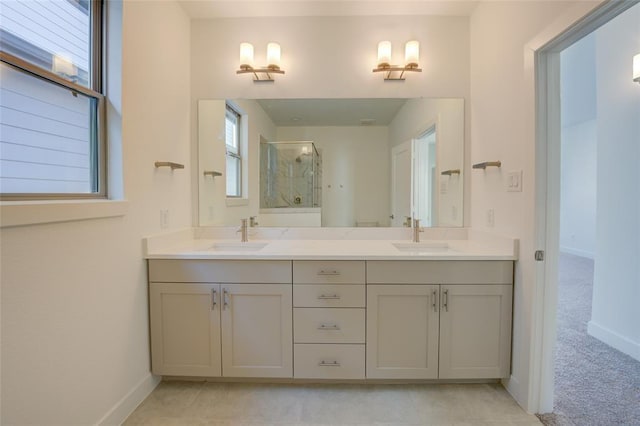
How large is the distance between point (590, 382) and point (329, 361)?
1.64 metres

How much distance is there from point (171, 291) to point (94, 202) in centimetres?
70

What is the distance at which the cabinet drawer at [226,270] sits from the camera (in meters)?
1.85

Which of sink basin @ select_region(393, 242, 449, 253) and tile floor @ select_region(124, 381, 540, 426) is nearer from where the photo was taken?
tile floor @ select_region(124, 381, 540, 426)

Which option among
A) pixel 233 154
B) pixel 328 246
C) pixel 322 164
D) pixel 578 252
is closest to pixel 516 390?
pixel 328 246

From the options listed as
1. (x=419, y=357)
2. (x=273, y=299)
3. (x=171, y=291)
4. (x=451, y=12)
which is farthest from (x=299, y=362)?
(x=451, y=12)

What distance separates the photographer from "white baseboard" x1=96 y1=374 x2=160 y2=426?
1532mm

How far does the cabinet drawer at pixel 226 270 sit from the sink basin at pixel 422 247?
3.00 feet

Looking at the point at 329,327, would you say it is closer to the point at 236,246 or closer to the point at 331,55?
the point at 236,246

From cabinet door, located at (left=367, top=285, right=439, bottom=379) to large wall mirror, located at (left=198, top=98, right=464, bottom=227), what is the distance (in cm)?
72

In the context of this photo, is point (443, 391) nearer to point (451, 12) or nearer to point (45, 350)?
point (45, 350)

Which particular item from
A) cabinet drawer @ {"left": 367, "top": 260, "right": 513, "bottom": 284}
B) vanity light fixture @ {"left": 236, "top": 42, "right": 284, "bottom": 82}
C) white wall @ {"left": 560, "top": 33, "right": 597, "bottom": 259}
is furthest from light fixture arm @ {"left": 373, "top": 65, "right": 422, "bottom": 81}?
white wall @ {"left": 560, "top": 33, "right": 597, "bottom": 259}

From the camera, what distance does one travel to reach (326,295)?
6.09 ft

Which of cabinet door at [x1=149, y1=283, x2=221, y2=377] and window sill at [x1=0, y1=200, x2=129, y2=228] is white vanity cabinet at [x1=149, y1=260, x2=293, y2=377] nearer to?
cabinet door at [x1=149, y1=283, x2=221, y2=377]

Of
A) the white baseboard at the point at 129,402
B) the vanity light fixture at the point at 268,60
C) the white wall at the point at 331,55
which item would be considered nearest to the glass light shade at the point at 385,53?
the white wall at the point at 331,55
